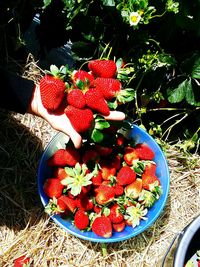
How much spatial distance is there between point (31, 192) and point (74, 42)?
516 mm

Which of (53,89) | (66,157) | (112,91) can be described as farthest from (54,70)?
(66,157)

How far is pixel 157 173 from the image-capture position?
1.48 meters

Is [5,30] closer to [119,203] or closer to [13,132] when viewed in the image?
[13,132]

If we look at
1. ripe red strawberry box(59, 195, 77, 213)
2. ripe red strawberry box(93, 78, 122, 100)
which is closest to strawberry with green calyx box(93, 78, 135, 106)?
ripe red strawberry box(93, 78, 122, 100)

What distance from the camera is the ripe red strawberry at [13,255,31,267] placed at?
1.40 metres

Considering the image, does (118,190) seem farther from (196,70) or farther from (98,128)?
(196,70)

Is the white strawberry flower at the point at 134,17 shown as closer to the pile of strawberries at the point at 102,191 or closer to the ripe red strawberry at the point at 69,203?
the pile of strawberries at the point at 102,191

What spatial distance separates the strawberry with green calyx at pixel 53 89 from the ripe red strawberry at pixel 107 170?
10.6 inches

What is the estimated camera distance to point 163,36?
1.38m

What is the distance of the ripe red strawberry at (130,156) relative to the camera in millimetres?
1443

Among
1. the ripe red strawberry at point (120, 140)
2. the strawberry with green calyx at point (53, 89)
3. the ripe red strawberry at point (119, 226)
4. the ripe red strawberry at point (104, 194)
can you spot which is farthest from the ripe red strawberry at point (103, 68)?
the ripe red strawberry at point (119, 226)

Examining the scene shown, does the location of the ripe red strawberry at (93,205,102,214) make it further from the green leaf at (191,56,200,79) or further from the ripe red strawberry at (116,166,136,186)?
the green leaf at (191,56,200,79)

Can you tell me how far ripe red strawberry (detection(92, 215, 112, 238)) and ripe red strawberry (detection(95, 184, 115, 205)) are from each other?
2.0 inches

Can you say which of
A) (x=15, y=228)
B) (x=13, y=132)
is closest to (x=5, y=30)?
(x=13, y=132)
